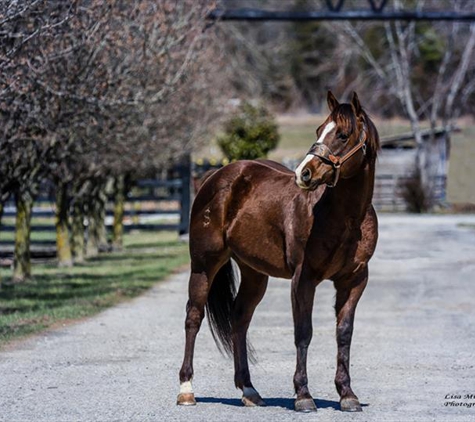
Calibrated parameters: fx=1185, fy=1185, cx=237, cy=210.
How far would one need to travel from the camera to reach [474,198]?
50719 mm

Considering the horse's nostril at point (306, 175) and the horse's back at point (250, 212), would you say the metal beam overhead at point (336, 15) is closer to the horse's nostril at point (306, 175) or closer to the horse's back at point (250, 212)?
the horse's back at point (250, 212)

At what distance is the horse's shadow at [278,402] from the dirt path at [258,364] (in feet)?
0.04

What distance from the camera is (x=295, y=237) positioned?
8609mm

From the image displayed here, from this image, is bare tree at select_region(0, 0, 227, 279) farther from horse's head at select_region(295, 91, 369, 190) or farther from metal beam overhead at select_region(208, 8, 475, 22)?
horse's head at select_region(295, 91, 369, 190)

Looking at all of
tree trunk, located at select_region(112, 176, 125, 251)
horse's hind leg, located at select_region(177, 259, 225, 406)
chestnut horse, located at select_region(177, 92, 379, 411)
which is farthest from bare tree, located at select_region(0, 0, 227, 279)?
tree trunk, located at select_region(112, 176, 125, 251)

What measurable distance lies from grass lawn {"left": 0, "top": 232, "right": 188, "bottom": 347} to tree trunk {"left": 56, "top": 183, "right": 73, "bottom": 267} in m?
0.27

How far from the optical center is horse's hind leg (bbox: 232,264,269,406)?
916 centimetres

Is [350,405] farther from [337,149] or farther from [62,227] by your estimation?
[62,227]

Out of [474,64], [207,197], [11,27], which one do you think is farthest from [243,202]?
[474,64]

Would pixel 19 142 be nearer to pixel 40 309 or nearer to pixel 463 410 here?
pixel 40 309

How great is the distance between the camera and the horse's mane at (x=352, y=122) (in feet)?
27.0

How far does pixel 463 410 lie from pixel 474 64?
5131 centimetres

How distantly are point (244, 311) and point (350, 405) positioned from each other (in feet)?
4.81

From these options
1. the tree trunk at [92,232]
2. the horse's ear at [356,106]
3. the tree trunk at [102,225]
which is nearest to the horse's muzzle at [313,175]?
the horse's ear at [356,106]
